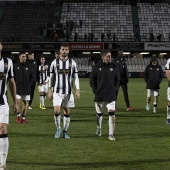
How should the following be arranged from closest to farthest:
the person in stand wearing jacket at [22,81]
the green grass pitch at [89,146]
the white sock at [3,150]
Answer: the white sock at [3,150]
the green grass pitch at [89,146]
the person in stand wearing jacket at [22,81]

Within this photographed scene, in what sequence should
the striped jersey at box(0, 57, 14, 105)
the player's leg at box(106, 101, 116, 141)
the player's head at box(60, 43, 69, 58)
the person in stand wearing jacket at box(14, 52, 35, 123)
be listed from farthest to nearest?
the person in stand wearing jacket at box(14, 52, 35, 123), the player's leg at box(106, 101, 116, 141), the player's head at box(60, 43, 69, 58), the striped jersey at box(0, 57, 14, 105)

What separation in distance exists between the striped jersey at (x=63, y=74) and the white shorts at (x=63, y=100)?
91 millimetres

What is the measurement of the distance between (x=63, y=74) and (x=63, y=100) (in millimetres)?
592

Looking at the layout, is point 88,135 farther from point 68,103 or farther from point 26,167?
point 26,167

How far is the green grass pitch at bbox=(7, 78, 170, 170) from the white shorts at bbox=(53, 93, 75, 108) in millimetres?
794

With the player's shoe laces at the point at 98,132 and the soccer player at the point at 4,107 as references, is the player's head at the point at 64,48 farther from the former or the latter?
the soccer player at the point at 4,107

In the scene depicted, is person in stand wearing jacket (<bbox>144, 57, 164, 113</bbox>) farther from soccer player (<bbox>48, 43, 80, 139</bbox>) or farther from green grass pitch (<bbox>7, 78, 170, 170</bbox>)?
soccer player (<bbox>48, 43, 80, 139</bbox>)

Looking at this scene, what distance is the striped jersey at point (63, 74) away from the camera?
10578 mm

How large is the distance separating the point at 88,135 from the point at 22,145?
203 centimetres

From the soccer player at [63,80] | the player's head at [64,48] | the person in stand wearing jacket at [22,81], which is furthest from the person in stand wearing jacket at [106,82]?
the person in stand wearing jacket at [22,81]

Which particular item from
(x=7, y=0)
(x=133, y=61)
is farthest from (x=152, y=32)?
(x=7, y=0)

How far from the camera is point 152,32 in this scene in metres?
56.1

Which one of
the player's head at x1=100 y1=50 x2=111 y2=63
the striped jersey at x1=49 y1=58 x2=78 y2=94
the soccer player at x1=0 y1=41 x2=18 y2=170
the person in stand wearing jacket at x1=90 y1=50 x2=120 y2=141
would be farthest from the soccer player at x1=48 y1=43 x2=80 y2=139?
the soccer player at x1=0 y1=41 x2=18 y2=170

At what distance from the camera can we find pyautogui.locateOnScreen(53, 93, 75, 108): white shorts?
34.7 feet
